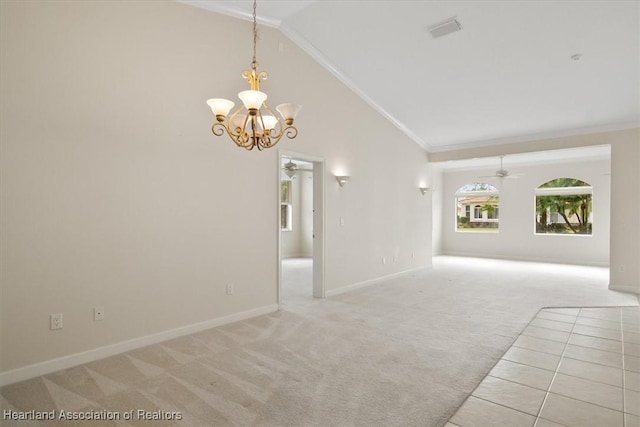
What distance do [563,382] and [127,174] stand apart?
4063 mm

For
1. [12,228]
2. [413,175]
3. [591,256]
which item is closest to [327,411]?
[12,228]

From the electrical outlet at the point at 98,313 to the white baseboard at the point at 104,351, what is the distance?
263mm

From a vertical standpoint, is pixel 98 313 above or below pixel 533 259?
above

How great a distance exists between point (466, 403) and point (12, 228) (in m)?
3.57

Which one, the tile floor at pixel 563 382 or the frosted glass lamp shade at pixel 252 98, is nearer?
the tile floor at pixel 563 382

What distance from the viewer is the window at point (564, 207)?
28.7 ft

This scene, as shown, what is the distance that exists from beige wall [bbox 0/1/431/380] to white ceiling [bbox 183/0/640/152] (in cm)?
67

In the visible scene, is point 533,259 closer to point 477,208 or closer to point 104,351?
point 477,208

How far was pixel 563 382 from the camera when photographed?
2.57 metres

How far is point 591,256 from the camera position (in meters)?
8.55

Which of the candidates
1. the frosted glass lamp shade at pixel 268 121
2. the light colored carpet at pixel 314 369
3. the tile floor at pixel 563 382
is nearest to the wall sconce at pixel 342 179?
the light colored carpet at pixel 314 369

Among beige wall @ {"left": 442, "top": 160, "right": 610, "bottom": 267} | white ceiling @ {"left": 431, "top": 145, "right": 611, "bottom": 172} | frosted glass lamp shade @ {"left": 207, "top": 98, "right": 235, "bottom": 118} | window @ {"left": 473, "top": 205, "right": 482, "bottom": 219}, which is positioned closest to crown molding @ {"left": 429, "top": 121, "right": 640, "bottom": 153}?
white ceiling @ {"left": 431, "top": 145, "right": 611, "bottom": 172}

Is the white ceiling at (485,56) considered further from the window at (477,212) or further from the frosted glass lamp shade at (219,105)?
the window at (477,212)

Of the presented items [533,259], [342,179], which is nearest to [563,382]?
[342,179]
